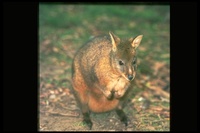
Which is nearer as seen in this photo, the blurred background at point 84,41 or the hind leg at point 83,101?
the hind leg at point 83,101

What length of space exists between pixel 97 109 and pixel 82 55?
0.91 m

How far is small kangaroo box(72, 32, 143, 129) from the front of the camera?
18.0 feet

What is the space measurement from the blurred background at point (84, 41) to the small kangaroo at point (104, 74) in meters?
0.28

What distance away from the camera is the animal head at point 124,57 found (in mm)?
5320

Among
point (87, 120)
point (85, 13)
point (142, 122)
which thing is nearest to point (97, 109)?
point (87, 120)

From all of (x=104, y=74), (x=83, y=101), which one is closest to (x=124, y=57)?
(x=104, y=74)

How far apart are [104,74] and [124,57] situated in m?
0.49

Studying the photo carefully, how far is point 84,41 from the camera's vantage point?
9125mm

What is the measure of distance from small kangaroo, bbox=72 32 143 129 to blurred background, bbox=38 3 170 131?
0.92 feet

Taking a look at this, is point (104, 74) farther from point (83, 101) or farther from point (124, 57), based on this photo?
point (83, 101)

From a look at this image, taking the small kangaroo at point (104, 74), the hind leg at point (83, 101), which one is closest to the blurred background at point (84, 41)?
the hind leg at point (83, 101)

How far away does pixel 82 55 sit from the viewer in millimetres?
6211

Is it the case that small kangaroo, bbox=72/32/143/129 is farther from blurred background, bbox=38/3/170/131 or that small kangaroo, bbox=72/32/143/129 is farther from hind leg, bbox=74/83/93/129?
blurred background, bbox=38/3/170/131

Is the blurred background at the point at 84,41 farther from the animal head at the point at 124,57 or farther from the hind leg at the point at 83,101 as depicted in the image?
the animal head at the point at 124,57
